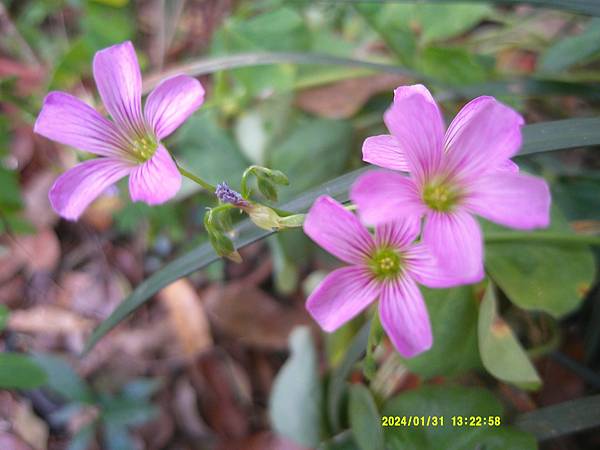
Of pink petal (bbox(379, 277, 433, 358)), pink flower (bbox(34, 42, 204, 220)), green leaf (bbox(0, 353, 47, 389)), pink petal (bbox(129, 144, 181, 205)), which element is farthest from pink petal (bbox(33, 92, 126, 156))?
green leaf (bbox(0, 353, 47, 389))

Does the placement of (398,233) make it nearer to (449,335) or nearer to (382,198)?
(382,198)

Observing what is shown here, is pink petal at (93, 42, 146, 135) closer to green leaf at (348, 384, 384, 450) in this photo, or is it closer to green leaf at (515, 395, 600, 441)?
green leaf at (348, 384, 384, 450)

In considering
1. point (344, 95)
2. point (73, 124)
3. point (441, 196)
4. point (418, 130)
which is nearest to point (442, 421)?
point (441, 196)

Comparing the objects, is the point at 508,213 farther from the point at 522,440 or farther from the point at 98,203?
the point at 98,203

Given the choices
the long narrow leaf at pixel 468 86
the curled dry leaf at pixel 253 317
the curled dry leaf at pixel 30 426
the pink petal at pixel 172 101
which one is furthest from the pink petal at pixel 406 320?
the curled dry leaf at pixel 30 426

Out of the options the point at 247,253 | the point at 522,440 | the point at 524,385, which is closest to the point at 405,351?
the point at 522,440

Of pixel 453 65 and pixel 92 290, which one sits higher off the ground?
pixel 453 65

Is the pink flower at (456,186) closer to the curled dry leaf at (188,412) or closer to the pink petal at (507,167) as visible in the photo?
the pink petal at (507,167)
